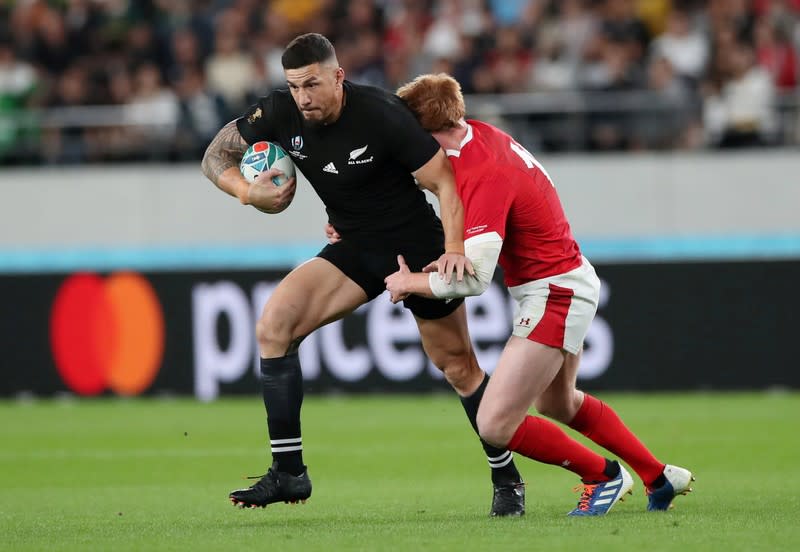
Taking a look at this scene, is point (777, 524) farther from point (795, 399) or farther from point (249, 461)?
point (795, 399)

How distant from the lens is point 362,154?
699cm

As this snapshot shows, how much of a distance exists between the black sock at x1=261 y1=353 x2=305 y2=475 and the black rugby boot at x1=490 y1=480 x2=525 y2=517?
96 centimetres

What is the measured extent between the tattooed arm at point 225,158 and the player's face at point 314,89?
1.71 ft

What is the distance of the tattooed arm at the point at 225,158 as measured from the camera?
7168 mm

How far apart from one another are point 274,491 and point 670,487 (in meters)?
1.92

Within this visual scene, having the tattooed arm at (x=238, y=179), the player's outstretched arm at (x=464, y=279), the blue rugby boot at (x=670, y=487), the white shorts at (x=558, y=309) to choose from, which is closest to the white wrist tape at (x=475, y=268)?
the player's outstretched arm at (x=464, y=279)

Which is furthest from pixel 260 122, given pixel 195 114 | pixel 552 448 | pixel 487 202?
pixel 195 114

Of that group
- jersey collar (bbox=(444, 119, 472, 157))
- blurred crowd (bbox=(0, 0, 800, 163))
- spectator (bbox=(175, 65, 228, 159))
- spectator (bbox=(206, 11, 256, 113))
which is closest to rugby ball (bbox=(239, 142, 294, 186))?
jersey collar (bbox=(444, 119, 472, 157))

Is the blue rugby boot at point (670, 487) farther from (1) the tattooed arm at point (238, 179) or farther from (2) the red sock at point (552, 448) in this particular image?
(1) the tattooed arm at point (238, 179)

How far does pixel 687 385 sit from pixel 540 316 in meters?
8.46

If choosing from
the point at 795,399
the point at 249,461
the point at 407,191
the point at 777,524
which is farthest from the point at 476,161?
the point at 795,399

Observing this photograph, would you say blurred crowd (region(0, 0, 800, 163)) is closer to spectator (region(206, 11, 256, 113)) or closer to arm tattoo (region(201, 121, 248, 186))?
spectator (region(206, 11, 256, 113))

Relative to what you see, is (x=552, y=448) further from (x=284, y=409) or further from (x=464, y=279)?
(x=284, y=409)

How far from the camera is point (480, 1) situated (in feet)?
56.3
